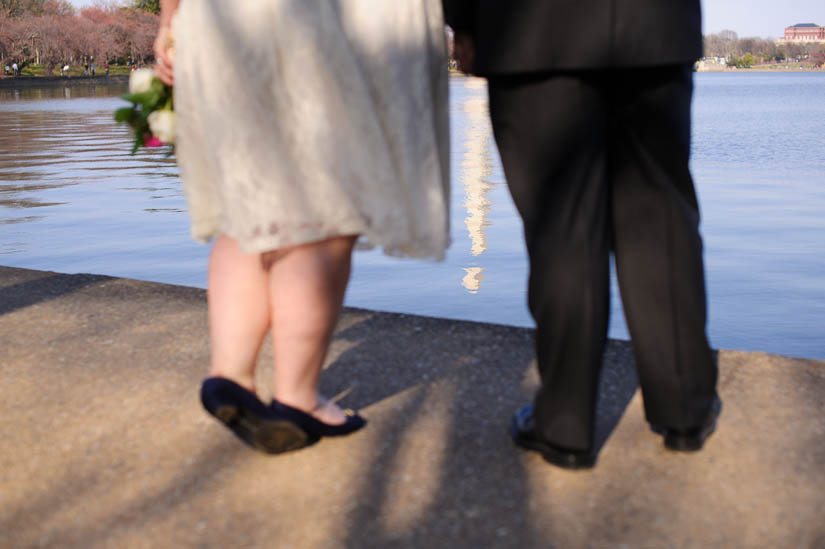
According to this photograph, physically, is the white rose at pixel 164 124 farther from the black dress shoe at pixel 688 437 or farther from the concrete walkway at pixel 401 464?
the black dress shoe at pixel 688 437

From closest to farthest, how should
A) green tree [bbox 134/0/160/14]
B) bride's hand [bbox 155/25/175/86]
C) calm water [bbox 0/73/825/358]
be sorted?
bride's hand [bbox 155/25/175/86]
calm water [bbox 0/73/825/358]
green tree [bbox 134/0/160/14]

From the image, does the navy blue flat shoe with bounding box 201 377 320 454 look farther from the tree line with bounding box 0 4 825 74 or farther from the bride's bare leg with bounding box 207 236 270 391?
the tree line with bounding box 0 4 825 74

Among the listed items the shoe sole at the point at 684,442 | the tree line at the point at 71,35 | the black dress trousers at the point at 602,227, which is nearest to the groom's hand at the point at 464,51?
the black dress trousers at the point at 602,227

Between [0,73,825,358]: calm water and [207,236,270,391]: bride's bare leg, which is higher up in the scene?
[207,236,270,391]: bride's bare leg

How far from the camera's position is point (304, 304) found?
1667 mm

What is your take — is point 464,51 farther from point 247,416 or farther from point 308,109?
point 247,416

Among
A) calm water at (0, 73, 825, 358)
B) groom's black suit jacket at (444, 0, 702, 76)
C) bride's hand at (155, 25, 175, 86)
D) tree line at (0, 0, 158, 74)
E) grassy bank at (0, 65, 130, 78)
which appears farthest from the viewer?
grassy bank at (0, 65, 130, 78)

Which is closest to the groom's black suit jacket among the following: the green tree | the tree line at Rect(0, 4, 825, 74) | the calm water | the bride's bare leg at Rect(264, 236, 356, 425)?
the bride's bare leg at Rect(264, 236, 356, 425)

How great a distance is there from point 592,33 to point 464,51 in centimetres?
29

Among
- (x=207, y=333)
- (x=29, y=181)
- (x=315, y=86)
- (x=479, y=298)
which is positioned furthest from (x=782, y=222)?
(x=29, y=181)

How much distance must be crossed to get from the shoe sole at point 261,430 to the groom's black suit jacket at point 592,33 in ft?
2.63

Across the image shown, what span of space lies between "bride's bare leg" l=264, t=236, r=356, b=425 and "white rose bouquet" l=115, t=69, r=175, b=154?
35 centimetres

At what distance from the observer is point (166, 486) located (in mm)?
1715

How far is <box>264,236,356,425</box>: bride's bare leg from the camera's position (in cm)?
166
